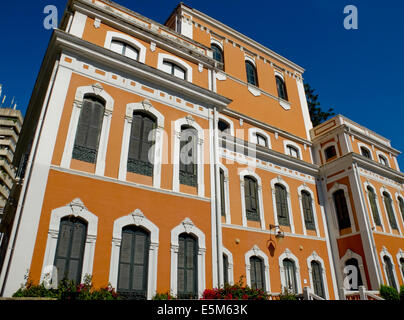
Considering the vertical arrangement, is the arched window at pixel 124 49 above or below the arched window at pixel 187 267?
above

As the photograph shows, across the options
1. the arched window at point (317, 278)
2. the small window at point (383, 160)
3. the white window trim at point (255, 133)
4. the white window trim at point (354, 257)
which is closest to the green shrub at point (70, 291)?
the arched window at point (317, 278)

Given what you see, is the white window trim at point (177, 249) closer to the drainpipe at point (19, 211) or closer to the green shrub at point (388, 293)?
the drainpipe at point (19, 211)

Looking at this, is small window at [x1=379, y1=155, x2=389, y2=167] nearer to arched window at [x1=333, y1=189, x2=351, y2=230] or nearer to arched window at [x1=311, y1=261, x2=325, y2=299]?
arched window at [x1=333, y1=189, x2=351, y2=230]

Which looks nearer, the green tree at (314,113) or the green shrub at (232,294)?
the green shrub at (232,294)

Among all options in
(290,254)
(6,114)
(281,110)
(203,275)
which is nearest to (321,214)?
(290,254)

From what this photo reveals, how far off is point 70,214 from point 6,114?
56081 mm

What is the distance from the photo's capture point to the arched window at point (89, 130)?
941 centimetres

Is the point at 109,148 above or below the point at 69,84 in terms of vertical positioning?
below

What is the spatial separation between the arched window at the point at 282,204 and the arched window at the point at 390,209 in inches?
289

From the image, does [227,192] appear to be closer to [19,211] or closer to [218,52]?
[19,211]

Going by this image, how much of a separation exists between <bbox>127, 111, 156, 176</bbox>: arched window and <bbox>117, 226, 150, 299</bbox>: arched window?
2.03m

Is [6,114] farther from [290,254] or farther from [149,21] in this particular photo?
[290,254]

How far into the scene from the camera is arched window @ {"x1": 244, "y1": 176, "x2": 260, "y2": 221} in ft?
48.7

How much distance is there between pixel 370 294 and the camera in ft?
44.8
